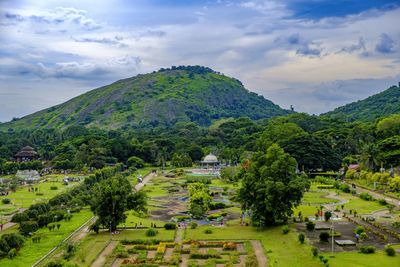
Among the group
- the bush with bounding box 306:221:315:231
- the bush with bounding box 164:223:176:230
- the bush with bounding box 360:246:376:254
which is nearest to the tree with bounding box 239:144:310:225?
the bush with bounding box 306:221:315:231

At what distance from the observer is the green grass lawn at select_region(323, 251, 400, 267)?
35344mm

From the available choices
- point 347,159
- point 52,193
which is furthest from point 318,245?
point 347,159

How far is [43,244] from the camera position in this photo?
143ft

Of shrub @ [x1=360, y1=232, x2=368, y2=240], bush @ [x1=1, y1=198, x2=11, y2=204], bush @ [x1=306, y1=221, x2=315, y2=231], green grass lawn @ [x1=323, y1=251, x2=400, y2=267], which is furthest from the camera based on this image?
bush @ [x1=1, y1=198, x2=11, y2=204]

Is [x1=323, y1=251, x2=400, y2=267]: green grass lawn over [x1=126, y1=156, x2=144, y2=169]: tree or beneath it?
beneath

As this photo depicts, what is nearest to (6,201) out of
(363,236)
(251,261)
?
(251,261)

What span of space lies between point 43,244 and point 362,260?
2694cm

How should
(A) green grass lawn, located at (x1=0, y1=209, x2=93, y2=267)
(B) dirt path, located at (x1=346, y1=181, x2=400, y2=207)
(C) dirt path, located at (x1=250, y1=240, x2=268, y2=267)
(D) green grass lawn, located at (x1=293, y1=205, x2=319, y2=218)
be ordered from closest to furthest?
(C) dirt path, located at (x1=250, y1=240, x2=268, y2=267) → (A) green grass lawn, located at (x1=0, y1=209, x2=93, y2=267) → (D) green grass lawn, located at (x1=293, y1=205, x2=319, y2=218) → (B) dirt path, located at (x1=346, y1=181, x2=400, y2=207)

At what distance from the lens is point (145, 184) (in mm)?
90188

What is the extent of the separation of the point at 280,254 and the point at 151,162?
308 feet

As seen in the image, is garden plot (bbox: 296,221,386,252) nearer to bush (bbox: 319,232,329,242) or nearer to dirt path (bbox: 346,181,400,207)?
bush (bbox: 319,232,329,242)

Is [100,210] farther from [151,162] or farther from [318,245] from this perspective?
[151,162]

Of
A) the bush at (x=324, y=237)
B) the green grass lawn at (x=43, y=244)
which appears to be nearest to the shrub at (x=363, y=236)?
the bush at (x=324, y=237)

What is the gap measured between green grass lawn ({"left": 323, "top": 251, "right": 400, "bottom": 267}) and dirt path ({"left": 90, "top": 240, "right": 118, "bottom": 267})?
17.2 m
